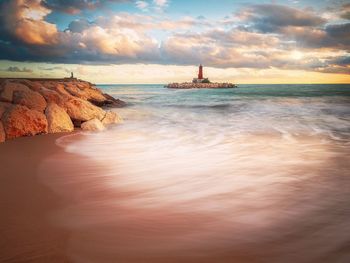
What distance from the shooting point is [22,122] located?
7434 mm

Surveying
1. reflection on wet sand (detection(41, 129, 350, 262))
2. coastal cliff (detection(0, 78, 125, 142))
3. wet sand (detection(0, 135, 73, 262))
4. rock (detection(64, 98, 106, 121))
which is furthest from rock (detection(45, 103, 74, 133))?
wet sand (detection(0, 135, 73, 262))

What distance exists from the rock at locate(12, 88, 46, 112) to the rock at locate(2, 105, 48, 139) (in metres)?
0.59

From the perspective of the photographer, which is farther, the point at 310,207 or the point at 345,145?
the point at 345,145

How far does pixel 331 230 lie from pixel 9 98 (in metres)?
9.08

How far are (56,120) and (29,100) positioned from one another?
1.03 m

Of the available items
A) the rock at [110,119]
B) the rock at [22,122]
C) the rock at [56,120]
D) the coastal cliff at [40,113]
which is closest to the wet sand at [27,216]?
the rock at [22,122]

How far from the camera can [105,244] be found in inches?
95.0

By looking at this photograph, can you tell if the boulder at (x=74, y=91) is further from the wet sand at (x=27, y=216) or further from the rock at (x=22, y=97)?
the wet sand at (x=27, y=216)

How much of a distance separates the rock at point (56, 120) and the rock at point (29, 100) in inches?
10.2

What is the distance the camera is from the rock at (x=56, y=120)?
8.31 metres

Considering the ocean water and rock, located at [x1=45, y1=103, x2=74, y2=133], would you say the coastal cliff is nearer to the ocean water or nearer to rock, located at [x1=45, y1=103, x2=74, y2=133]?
rock, located at [x1=45, y1=103, x2=74, y2=133]

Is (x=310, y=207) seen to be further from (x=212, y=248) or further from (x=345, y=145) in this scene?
(x=345, y=145)

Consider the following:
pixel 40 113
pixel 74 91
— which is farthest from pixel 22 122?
pixel 74 91

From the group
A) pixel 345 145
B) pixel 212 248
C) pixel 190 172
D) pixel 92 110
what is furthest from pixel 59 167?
pixel 345 145
